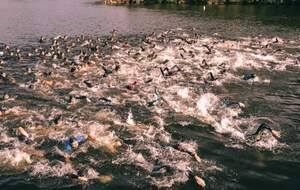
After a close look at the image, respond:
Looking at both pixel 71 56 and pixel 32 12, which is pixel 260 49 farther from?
pixel 32 12

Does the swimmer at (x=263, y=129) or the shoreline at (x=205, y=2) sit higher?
the shoreline at (x=205, y=2)

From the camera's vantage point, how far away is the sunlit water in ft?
77.6

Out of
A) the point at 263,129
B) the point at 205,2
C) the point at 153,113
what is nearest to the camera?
the point at 263,129

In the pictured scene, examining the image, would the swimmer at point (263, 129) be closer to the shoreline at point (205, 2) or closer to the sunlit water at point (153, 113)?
the sunlit water at point (153, 113)

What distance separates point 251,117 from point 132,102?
989 centimetres

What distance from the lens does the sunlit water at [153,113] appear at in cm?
2366

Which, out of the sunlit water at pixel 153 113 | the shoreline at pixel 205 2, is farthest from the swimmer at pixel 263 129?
the shoreline at pixel 205 2

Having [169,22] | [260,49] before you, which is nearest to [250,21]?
[169,22]

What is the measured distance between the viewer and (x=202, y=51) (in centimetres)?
Answer: 5616

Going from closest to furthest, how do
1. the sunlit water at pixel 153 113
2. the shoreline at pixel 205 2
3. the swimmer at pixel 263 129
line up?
the sunlit water at pixel 153 113 < the swimmer at pixel 263 129 < the shoreline at pixel 205 2

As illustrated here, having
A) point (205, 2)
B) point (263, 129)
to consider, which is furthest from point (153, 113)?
point (205, 2)

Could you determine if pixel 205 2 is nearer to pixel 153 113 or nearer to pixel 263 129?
pixel 153 113

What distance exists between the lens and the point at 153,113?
32.7 m

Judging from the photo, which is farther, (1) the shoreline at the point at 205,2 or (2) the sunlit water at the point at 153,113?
(1) the shoreline at the point at 205,2
